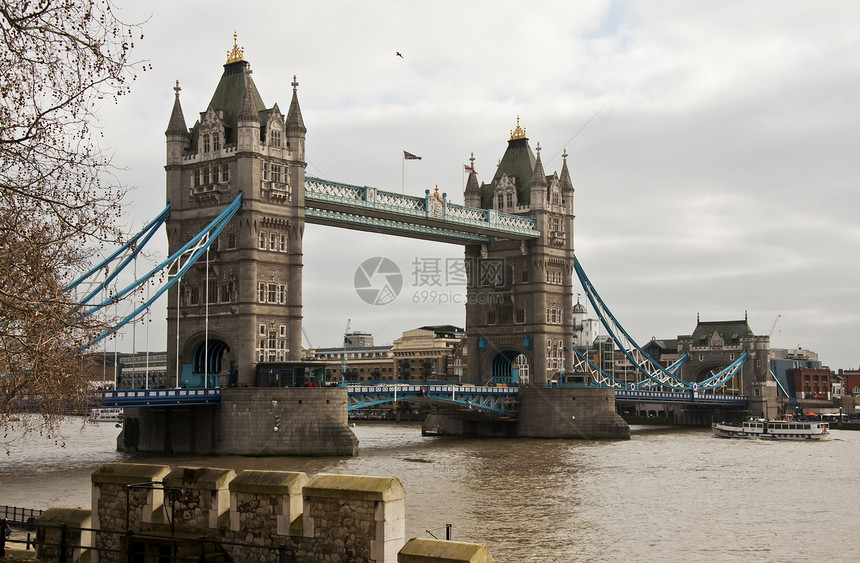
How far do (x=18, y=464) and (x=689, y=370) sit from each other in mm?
96729

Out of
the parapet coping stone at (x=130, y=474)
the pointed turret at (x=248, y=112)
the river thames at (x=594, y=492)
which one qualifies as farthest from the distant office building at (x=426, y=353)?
the parapet coping stone at (x=130, y=474)

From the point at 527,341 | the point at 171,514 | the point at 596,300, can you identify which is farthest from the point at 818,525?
the point at 596,300

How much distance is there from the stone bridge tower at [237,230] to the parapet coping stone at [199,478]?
46.9m

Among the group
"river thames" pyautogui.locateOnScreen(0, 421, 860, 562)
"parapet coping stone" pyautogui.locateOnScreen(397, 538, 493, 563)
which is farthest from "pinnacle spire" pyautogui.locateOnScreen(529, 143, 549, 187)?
"parapet coping stone" pyautogui.locateOnScreen(397, 538, 493, 563)

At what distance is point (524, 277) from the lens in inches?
3799

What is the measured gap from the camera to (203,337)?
71.4 metres

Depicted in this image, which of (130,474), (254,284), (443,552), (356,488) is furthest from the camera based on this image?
(254,284)

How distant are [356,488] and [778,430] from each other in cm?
9070

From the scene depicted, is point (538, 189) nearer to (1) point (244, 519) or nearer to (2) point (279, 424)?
(2) point (279, 424)

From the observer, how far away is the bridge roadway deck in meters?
59.3

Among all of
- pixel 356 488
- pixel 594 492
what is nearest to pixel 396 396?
pixel 594 492

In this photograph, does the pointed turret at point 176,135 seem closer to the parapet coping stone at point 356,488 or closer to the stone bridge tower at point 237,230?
the stone bridge tower at point 237,230

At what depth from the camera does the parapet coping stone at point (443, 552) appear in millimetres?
17219

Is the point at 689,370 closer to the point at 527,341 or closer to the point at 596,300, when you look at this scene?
the point at 596,300
